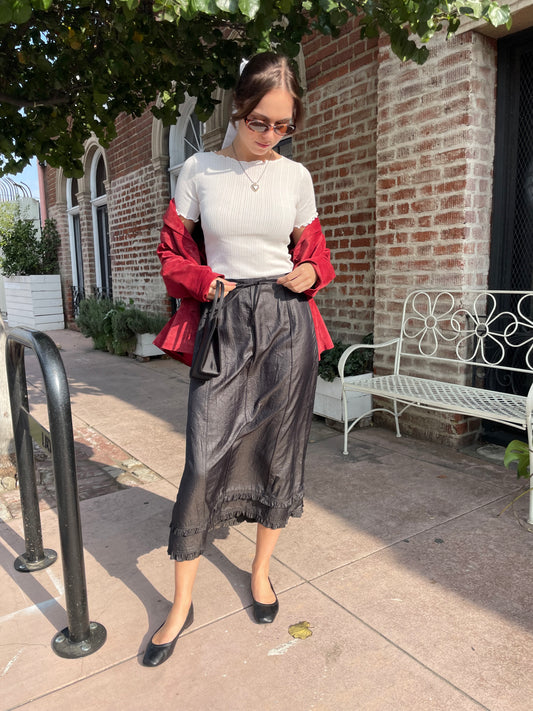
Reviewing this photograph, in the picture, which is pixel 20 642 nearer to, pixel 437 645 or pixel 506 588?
pixel 437 645

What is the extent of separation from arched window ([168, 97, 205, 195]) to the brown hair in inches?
238

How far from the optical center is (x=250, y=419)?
1905 mm

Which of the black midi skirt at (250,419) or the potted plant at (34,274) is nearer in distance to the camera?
the black midi skirt at (250,419)

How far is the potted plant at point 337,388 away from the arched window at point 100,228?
6910 millimetres

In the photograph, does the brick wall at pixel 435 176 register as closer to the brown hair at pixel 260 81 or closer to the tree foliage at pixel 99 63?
the tree foliage at pixel 99 63

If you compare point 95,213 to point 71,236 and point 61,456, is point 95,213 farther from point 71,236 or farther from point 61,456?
point 61,456

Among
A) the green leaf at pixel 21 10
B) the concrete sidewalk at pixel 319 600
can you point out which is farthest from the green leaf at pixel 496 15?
the concrete sidewalk at pixel 319 600

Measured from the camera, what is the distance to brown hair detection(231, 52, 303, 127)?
67.1 inches

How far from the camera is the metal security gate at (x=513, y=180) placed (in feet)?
11.7

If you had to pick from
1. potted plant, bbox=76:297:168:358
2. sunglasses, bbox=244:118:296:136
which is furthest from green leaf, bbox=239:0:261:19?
potted plant, bbox=76:297:168:358

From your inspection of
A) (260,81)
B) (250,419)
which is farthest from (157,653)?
(260,81)

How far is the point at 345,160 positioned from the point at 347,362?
1750mm

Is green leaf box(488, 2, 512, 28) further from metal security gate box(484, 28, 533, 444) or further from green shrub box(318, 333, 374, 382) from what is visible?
green shrub box(318, 333, 374, 382)

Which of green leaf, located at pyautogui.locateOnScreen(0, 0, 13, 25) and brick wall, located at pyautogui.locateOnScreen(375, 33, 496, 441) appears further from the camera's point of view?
brick wall, located at pyautogui.locateOnScreen(375, 33, 496, 441)
